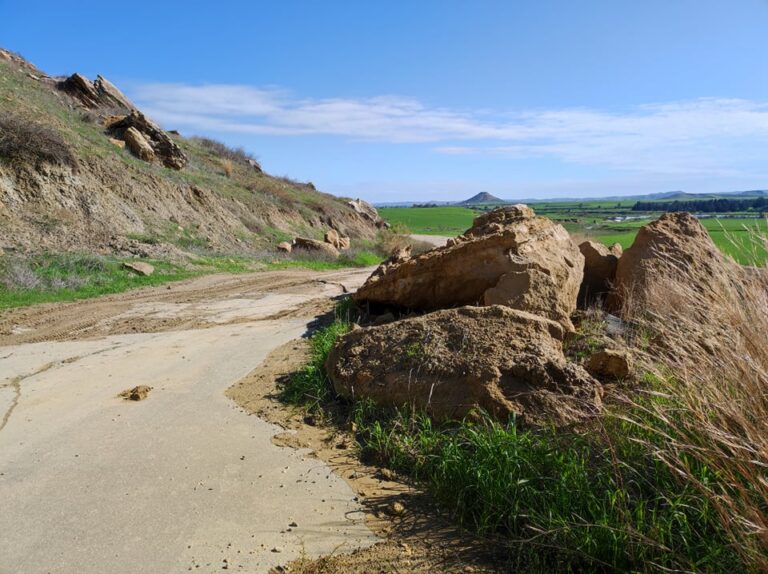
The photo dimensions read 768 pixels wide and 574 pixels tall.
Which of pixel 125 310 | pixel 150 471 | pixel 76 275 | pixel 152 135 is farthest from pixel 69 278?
pixel 152 135

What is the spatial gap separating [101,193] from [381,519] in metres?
17.7

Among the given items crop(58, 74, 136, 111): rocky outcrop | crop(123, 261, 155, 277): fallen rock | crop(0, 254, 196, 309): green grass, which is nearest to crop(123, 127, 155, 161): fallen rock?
crop(58, 74, 136, 111): rocky outcrop

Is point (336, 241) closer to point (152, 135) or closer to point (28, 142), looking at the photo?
point (152, 135)

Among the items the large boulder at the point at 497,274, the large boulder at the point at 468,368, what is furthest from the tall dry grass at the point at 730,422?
the large boulder at the point at 497,274

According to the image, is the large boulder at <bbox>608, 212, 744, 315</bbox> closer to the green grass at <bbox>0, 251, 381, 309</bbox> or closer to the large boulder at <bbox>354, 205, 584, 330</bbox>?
the large boulder at <bbox>354, 205, 584, 330</bbox>

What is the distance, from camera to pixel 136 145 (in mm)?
23922

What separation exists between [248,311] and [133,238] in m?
8.74

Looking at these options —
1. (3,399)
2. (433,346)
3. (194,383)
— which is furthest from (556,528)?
(3,399)

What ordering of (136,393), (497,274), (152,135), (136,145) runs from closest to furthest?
(136,393)
(497,274)
(136,145)
(152,135)

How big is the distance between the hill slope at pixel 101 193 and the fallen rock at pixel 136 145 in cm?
35

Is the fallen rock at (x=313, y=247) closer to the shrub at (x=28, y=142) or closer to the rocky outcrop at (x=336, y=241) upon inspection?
the rocky outcrop at (x=336, y=241)

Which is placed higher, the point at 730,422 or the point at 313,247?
the point at 730,422

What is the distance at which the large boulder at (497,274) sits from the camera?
6.89 m

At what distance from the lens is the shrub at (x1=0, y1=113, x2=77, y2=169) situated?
1642cm
